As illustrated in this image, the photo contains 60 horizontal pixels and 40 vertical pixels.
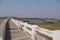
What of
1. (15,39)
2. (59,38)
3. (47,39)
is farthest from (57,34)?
(15,39)

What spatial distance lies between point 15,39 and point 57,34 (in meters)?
4.86

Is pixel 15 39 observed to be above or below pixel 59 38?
below

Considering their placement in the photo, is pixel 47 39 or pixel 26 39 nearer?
pixel 47 39

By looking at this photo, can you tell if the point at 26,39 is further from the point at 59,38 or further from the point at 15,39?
the point at 59,38

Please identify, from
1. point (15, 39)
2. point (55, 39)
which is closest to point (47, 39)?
point (55, 39)

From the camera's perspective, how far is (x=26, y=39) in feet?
30.1

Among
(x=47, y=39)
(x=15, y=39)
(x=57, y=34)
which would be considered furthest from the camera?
(x=15, y=39)

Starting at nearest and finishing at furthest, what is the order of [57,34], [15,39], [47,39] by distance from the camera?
[57,34]
[47,39]
[15,39]

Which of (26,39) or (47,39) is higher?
(47,39)

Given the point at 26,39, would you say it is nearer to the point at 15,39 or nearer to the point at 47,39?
the point at 15,39

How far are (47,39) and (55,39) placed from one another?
101 cm

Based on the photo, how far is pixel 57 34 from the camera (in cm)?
425

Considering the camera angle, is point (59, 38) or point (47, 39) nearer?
point (59, 38)

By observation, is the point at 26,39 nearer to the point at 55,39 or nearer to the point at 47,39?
the point at 47,39
